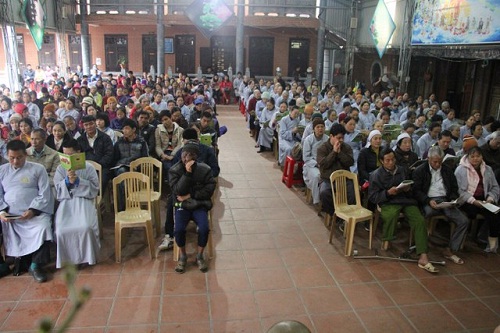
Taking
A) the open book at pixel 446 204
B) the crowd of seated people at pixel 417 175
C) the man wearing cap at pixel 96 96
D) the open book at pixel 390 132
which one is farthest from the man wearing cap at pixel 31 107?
the open book at pixel 446 204

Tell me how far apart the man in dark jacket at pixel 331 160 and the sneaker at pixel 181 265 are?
195 centimetres

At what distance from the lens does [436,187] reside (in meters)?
5.09

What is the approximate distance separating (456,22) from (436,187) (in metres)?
7.02

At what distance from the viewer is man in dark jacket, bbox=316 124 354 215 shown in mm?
5473

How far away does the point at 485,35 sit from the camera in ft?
30.6

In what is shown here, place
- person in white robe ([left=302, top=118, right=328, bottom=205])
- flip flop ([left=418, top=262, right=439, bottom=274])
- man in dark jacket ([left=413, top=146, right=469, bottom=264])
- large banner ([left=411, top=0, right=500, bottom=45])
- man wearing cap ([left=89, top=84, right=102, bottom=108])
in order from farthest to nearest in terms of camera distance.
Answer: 1. man wearing cap ([left=89, top=84, right=102, bottom=108])
2. large banner ([left=411, top=0, right=500, bottom=45])
3. person in white robe ([left=302, top=118, right=328, bottom=205])
4. man in dark jacket ([left=413, top=146, right=469, bottom=264])
5. flip flop ([left=418, top=262, right=439, bottom=274])

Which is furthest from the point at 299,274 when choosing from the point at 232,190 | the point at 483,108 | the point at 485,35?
the point at 483,108

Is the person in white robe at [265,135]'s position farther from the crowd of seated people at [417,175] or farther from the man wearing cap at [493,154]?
the man wearing cap at [493,154]

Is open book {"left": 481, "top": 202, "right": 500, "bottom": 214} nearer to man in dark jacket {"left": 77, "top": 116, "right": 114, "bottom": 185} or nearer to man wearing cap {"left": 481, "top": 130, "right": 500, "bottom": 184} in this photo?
man wearing cap {"left": 481, "top": 130, "right": 500, "bottom": 184}

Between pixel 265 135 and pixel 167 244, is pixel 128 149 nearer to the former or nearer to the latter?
pixel 167 244

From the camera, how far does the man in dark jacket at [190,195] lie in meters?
4.34

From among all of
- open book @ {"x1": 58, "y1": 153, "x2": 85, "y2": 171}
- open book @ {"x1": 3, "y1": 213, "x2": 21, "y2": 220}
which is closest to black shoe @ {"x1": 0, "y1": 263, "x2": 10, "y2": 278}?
open book @ {"x1": 3, "y1": 213, "x2": 21, "y2": 220}

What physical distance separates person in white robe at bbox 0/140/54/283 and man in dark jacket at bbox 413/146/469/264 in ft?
13.4

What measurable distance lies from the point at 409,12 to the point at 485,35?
12.0 feet
